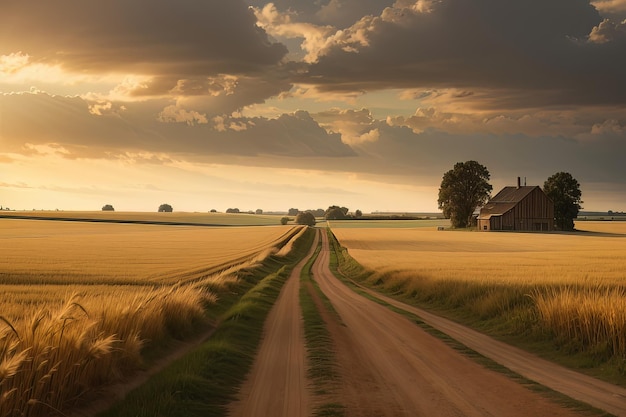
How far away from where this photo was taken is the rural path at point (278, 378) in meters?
11.1

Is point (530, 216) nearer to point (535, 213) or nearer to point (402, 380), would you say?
point (535, 213)

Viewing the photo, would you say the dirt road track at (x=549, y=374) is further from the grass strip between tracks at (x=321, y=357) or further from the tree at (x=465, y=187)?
the tree at (x=465, y=187)

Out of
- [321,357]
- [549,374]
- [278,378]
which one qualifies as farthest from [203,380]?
[549,374]

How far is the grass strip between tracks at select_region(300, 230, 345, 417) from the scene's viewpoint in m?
11.1

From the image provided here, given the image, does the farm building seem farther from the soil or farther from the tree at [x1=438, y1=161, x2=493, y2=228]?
the soil

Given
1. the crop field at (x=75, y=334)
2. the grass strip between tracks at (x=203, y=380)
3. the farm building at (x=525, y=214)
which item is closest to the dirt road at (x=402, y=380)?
the grass strip between tracks at (x=203, y=380)

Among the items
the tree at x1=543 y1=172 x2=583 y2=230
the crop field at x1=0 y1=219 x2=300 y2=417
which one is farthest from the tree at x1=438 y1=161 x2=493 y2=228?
the crop field at x1=0 y1=219 x2=300 y2=417

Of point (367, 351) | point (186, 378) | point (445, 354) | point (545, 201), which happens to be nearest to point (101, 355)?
point (186, 378)

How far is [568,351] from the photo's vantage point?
17.3m

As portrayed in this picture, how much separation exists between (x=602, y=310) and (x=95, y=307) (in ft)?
44.7

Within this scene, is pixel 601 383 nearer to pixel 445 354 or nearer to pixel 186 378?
pixel 445 354

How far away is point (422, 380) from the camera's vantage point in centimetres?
1322

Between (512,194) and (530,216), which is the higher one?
(512,194)

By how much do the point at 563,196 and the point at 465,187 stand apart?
22340mm
